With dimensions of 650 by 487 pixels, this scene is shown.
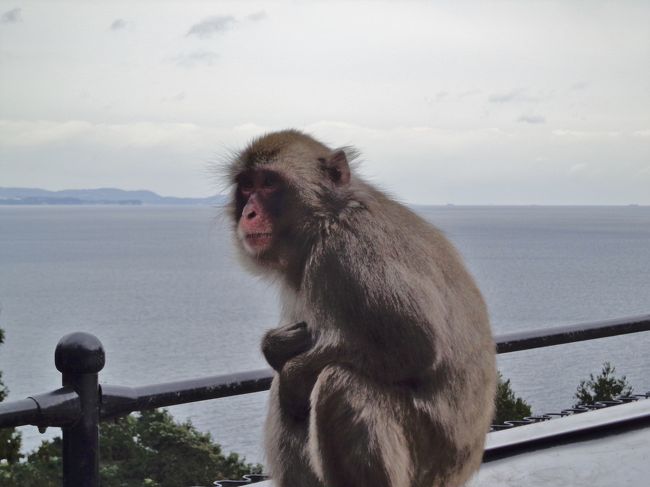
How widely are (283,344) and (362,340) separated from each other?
0.79ft

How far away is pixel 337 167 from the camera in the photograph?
311 cm

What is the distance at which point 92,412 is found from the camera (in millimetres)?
2471

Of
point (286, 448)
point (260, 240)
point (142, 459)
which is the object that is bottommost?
point (142, 459)

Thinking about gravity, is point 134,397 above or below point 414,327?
below

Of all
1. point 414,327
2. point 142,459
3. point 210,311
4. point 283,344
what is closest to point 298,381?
point 283,344

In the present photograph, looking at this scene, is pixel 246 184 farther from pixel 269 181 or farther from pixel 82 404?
pixel 82 404

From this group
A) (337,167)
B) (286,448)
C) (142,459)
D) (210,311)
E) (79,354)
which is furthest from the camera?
(210,311)

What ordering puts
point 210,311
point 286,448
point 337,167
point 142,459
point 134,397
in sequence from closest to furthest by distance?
point 134,397, point 286,448, point 337,167, point 142,459, point 210,311

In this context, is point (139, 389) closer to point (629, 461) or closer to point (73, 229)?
point (629, 461)

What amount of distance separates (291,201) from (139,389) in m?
0.79

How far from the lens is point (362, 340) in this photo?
2.79 metres

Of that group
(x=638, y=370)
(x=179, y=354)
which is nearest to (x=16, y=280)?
(x=179, y=354)

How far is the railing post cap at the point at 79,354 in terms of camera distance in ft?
7.93

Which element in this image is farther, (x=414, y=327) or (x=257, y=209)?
(x=257, y=209)
